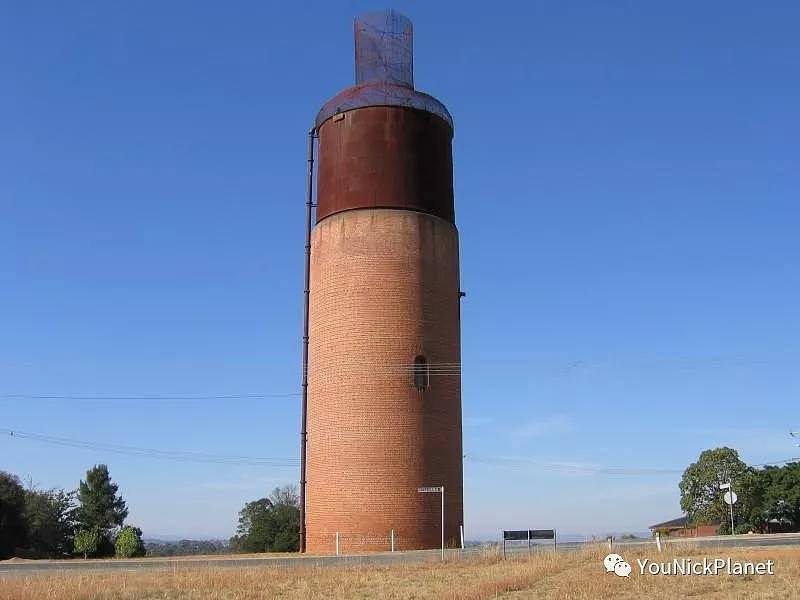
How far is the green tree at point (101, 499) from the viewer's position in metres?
67.9

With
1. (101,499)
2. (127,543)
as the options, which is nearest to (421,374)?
(127,543)

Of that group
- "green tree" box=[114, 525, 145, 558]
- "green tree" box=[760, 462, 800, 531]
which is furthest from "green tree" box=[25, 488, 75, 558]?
"green tree" box=[760, 462, 800, 531]

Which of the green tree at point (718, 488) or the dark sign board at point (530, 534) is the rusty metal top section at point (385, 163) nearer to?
the dark sign board at point (530, 534)

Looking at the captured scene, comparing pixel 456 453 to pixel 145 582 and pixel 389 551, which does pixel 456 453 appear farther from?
pixel 145 582

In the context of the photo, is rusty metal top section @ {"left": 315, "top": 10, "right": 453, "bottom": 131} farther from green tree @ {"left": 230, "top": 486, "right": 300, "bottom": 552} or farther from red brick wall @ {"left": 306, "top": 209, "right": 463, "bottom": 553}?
green tree @ {"left": 230, "top": 486, "right": 300, "bottom": 552}

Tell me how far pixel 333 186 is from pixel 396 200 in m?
2.64

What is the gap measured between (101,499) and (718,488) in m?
44.5

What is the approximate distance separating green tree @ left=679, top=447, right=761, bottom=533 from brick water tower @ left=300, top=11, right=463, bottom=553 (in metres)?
27.7

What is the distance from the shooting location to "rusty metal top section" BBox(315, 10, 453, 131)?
34.1 meters

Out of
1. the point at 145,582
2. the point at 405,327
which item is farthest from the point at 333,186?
the point at 145,582

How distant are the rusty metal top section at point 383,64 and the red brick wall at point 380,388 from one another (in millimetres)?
4715

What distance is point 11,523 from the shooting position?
149 ft

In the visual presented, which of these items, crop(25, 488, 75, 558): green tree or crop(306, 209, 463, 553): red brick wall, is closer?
crop(306, 209, 463, 553): red brick wall

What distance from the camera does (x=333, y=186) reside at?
33.4 metres
